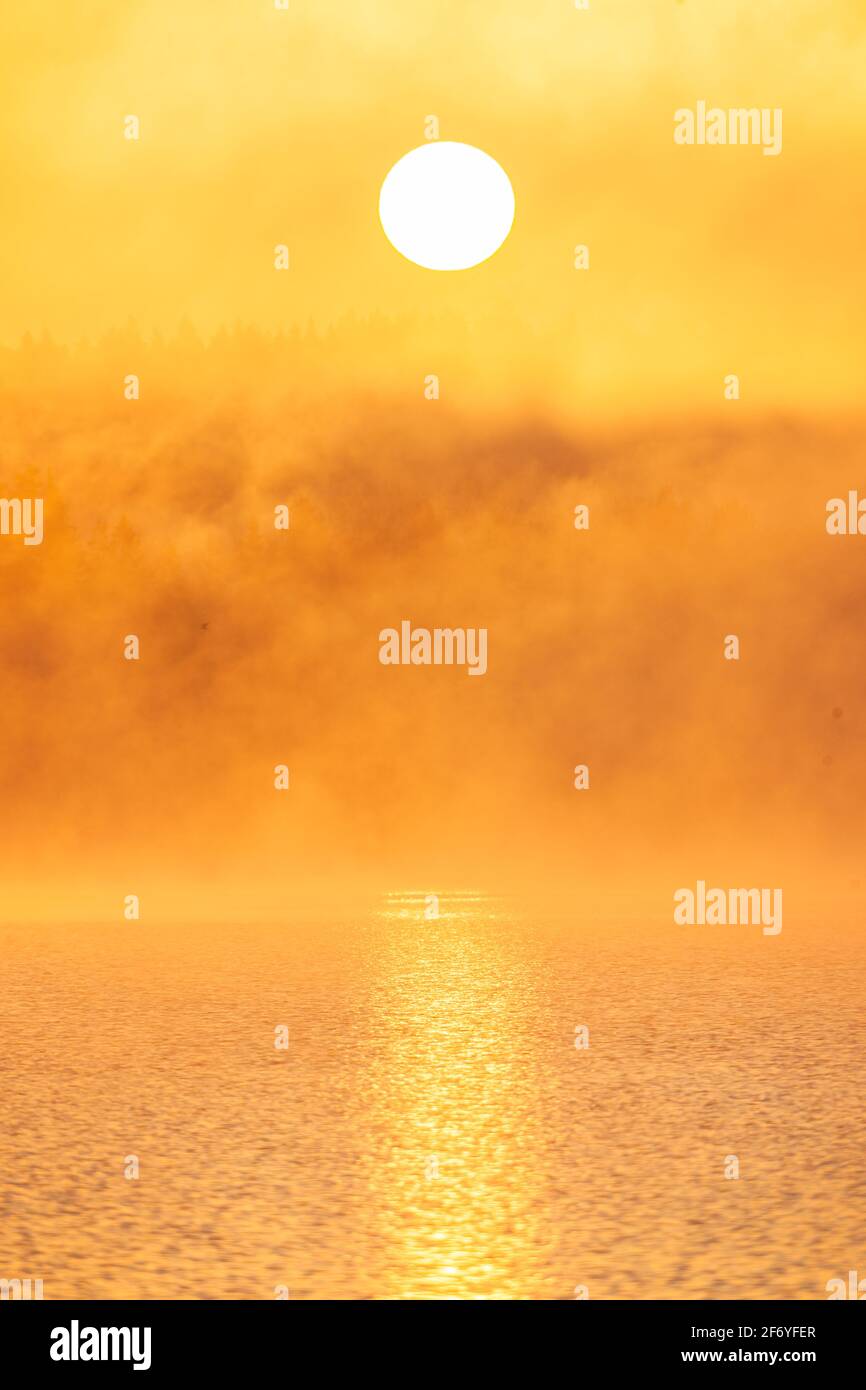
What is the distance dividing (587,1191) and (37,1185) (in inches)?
118

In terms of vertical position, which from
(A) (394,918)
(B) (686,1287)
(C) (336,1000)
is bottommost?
(B) (686,1287)

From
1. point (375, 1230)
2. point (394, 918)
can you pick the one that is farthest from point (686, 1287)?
point (394, 918)

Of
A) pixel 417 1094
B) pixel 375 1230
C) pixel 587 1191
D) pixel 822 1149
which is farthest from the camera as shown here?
pixel 417 1094

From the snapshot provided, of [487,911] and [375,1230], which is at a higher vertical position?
[487,911]

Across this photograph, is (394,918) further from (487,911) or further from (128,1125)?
(128,1125)

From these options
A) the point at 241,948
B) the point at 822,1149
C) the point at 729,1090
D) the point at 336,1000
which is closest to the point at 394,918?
the point at 241,948

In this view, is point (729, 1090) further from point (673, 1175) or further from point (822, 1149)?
point (673, 1175)

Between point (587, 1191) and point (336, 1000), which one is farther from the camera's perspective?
point (336, 1000)

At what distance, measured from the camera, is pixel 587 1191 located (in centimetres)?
Answer: 829

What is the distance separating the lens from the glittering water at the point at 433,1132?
7034 millimetres

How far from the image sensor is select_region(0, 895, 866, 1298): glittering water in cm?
703

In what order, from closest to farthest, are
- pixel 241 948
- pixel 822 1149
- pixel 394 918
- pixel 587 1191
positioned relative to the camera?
pixel 587 1191 → pixel 822 1149 → pixel 241 948 → pixel 394 918

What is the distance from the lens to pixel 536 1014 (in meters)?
15.0

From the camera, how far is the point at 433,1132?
9688mm
